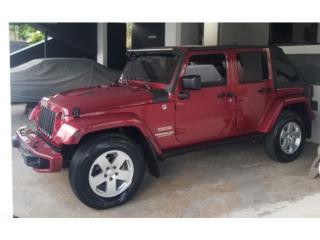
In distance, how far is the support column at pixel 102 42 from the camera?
36.3ft

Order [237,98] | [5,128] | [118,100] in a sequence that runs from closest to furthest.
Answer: [5,128], [118,100], [237,98]

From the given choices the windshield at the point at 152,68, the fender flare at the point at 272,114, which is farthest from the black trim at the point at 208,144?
the windshield at the point at 152,68

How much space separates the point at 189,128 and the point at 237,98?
0.83 meters

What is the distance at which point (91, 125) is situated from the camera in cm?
365

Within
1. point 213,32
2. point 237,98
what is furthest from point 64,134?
point 213,32

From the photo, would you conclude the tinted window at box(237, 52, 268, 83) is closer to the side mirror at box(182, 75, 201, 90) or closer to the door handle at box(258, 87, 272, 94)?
the door handle at box(258, 87, 272, 94)

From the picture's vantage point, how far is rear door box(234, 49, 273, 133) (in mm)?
4836

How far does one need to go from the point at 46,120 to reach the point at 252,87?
2650 mm

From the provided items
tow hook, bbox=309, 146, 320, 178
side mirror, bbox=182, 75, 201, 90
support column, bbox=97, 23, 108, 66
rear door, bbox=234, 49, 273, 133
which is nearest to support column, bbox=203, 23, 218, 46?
rear door, bbox=234, 49, 273, 133

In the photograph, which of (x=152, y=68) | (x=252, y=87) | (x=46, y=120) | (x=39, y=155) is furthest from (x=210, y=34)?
(x=39, y=155)

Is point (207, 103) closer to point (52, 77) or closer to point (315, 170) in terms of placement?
point (315, 170)

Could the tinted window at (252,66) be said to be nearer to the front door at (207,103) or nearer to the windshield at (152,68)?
the front door at (207,103)
